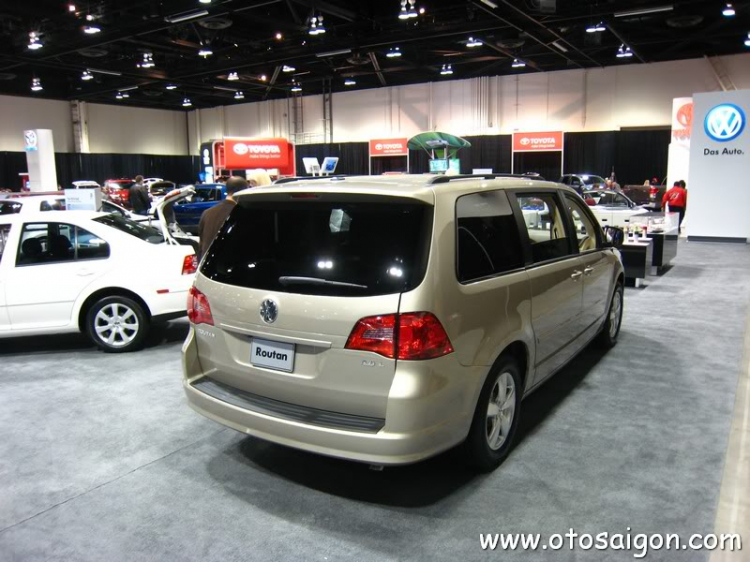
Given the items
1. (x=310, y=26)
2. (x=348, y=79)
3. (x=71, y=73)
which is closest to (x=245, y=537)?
(x=310, y=26)

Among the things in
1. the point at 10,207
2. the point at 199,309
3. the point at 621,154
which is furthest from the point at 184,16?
the point at 621,154

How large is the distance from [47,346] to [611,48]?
2190 cm

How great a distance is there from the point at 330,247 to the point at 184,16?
46.6 feet

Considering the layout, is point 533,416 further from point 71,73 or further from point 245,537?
point 71,73

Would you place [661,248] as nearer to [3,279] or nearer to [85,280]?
[85,280]

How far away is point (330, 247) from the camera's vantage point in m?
2.95

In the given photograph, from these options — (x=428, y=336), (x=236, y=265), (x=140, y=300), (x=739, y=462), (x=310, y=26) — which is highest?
(x=310, y=26)

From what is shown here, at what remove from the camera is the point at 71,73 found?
2752 cm

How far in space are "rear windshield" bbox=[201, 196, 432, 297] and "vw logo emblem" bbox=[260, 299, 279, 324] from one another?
3.2 inches

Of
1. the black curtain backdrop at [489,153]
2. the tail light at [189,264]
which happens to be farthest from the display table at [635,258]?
the black curtain backdrop at [489,153]

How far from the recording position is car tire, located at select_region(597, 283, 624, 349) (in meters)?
5.57

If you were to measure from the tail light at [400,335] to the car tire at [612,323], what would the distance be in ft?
11.0

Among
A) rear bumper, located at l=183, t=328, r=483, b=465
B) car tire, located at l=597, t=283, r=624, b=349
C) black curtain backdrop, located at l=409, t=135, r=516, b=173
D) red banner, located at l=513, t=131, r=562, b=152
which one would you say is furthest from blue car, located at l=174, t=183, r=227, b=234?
rear bumper, located at l=183, t=328, r=483, b=465

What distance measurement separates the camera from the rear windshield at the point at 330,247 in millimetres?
2750
